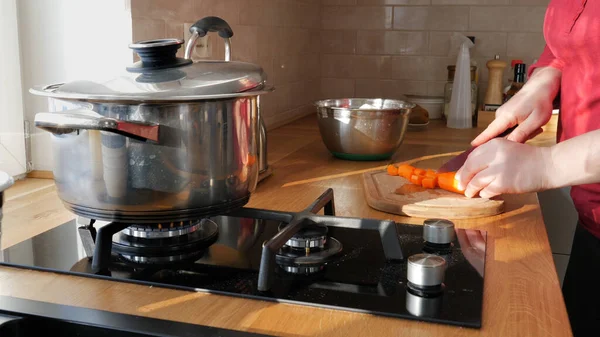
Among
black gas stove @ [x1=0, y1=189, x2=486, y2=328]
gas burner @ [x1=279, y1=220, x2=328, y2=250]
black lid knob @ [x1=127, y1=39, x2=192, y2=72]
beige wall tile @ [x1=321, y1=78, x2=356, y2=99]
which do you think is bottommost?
black gas stove @ [x1=0, y1=189, x2=486, y2=328]

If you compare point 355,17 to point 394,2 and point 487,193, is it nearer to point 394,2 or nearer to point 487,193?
point 394,2

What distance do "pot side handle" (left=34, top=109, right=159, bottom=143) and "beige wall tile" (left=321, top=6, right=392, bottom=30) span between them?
1.88 m

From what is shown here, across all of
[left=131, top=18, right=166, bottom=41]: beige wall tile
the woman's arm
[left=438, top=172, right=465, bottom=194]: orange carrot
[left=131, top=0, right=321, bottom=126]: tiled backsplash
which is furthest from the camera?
[left=131, top=0, right=321, bottom=126]: tiled backsplash

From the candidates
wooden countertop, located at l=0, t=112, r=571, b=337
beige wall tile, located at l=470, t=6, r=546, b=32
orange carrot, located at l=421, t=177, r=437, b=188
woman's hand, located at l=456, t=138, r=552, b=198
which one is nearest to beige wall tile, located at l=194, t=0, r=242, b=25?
wooden countertop, located at l=0, t=112, r=571, b=337

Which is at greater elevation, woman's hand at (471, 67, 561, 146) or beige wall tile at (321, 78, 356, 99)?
woman's hand at (471, 67, 561, 146)

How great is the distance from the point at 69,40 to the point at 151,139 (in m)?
0.64

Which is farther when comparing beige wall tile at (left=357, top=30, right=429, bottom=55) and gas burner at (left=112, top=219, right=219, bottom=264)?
beige wall tile at (left=357, top=30, right=429, bottom=55)

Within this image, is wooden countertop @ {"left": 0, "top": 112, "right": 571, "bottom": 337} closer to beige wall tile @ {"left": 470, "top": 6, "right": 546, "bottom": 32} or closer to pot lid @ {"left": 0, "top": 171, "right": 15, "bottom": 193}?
pot lid @ {"left": 0, "top": 171, "right": 15, "bottom": 193}

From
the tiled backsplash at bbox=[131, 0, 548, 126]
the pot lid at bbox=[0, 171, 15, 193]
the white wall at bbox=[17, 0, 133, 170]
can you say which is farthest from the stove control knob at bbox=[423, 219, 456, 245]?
the tiled backsplash at bbox=[131, 0, 548, 126]

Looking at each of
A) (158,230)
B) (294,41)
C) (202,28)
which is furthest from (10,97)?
(294,41)

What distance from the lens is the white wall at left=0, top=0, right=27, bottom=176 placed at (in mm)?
1202

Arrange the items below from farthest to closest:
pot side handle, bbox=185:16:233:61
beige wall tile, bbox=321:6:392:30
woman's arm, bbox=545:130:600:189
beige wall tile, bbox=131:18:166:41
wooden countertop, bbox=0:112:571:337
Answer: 1. beige wall tile, bbox=321:6:392:30
2. beige wall tile, bbox=131:18:166:41
3. pot side handle, bbox=185:16:233:61
4. woman's arm, bbox=545:130:600:189
5. wooden countertop, bbox=0:112:571:337

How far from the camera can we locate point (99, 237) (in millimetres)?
763

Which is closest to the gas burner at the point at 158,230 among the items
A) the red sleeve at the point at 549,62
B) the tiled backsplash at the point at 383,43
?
the red sleeve at the point at 549,62
